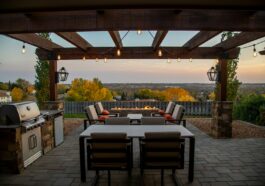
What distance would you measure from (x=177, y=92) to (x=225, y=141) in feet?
29.6

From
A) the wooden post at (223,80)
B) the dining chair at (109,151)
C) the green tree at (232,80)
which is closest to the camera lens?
the dining chair at (109,151)

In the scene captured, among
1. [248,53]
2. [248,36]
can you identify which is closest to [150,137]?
[248,36]

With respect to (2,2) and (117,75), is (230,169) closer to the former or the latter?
(2,2)

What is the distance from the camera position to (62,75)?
6.59 meters

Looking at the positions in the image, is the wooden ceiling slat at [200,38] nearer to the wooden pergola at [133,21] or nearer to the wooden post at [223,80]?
the wooden pergola at [133,21]

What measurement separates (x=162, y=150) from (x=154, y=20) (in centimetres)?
207

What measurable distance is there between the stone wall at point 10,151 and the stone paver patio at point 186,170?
14cm

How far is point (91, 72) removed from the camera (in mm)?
14773

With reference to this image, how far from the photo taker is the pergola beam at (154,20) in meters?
3.28

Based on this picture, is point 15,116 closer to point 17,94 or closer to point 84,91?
point 17,94

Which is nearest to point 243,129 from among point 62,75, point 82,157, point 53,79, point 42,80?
point 82,157

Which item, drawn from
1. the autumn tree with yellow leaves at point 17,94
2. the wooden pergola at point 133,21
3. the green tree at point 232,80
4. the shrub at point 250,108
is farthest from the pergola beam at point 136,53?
the shrub at point 250,108

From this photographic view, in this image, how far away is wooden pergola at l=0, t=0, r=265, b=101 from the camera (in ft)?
7.08

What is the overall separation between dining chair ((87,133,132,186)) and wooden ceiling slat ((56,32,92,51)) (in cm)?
244
